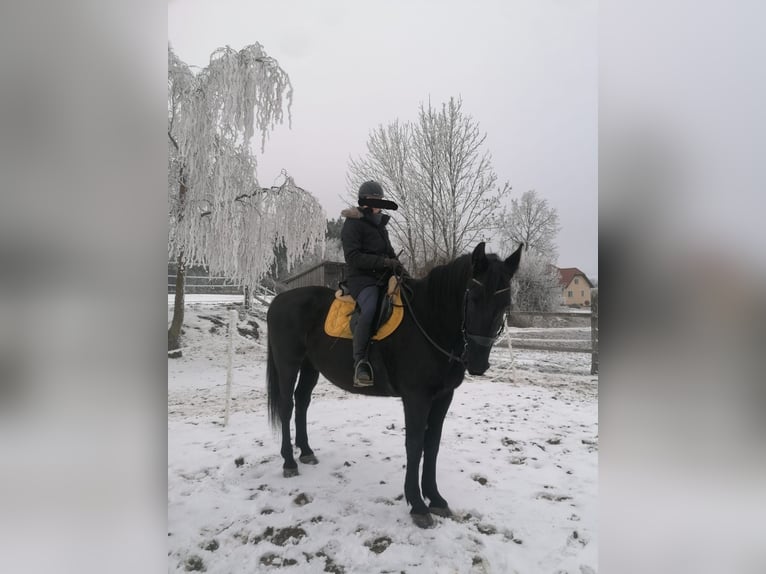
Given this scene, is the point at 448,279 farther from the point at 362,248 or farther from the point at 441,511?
the point at 441,511

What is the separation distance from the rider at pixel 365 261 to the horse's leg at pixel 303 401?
0.91m

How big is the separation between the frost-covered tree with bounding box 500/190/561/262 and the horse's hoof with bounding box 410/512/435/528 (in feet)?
24.1

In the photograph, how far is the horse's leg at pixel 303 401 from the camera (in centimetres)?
324

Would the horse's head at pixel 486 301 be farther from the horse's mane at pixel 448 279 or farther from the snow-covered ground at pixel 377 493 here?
the snow-covered ground at pixel 377 493

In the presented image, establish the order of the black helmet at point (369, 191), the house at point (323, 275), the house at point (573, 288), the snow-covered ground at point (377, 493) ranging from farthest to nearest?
the house at point (573, 288)
the house at point (323, 275)
the black helmet at point (369, 191)
the snow-covered ground at point (377, 493)

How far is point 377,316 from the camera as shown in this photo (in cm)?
257

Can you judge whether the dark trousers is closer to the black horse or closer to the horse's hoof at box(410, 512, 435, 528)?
the black horse

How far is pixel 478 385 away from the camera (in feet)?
19.9

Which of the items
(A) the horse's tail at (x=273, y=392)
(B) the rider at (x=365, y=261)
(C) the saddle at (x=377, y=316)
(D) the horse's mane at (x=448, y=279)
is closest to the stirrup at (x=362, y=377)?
(B) the rider at (x=365, y=261)

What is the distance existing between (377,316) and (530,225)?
25.9 feet
